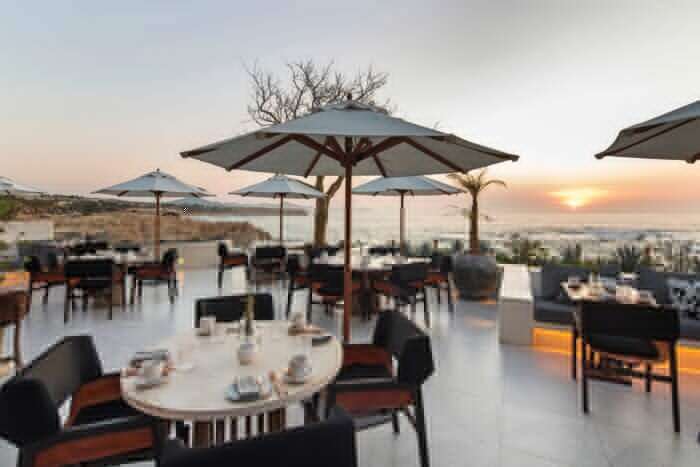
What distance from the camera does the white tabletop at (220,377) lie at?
4.41 feet

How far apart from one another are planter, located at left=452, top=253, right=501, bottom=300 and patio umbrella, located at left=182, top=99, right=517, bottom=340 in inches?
133

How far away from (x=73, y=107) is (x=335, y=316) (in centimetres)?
909

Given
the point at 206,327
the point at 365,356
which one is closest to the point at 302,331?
the point at 365,356

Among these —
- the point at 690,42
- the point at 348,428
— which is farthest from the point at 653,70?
the point at 348,428

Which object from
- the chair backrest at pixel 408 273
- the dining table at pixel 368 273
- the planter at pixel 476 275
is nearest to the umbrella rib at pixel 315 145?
the chair backrest at pixel 408 273

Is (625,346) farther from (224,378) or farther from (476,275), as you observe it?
(476,275)

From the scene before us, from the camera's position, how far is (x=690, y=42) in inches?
199

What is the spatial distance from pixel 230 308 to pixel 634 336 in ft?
10.8

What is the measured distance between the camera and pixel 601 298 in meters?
3.49

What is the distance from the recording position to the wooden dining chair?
2537 mm

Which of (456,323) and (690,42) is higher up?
(690,42)

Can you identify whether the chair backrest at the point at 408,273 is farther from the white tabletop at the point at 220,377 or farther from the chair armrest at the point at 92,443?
the chair armrest at the point at 92,443

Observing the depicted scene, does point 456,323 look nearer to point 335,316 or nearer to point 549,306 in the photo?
point 549,306

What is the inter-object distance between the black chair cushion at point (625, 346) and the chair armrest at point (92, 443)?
133 inches
